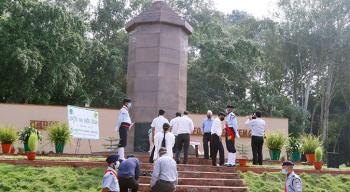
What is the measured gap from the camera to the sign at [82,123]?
18031mm

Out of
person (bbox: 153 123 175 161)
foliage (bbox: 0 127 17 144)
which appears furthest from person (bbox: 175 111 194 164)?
foliage (bbox: 0 127 17 144)

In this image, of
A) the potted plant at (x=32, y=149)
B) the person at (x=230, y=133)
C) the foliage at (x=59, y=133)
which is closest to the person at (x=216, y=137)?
the person at (x=230, y=133)

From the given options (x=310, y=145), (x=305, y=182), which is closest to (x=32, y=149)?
(x=305, y=182)

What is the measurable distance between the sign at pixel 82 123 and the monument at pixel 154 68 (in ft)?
6.64

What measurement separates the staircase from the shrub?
3.81 metres

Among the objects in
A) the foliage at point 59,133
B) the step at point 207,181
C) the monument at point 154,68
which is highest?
the monument at point 154,68

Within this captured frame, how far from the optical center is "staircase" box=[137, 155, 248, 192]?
12352mm

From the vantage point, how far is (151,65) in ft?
57.4

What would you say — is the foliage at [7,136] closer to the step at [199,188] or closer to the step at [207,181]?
the step at [207,181]

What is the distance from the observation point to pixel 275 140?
56.9 ft

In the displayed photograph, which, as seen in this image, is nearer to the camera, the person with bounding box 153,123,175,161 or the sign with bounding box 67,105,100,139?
the person with bounding box 153,123,175,161

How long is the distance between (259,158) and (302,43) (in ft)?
73.9

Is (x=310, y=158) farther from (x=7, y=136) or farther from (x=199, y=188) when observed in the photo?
(x=7, y=136)

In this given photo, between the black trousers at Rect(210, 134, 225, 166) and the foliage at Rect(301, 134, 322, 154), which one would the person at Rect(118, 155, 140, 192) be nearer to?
the black trousers at Rect(210, 134, 225, 166)
